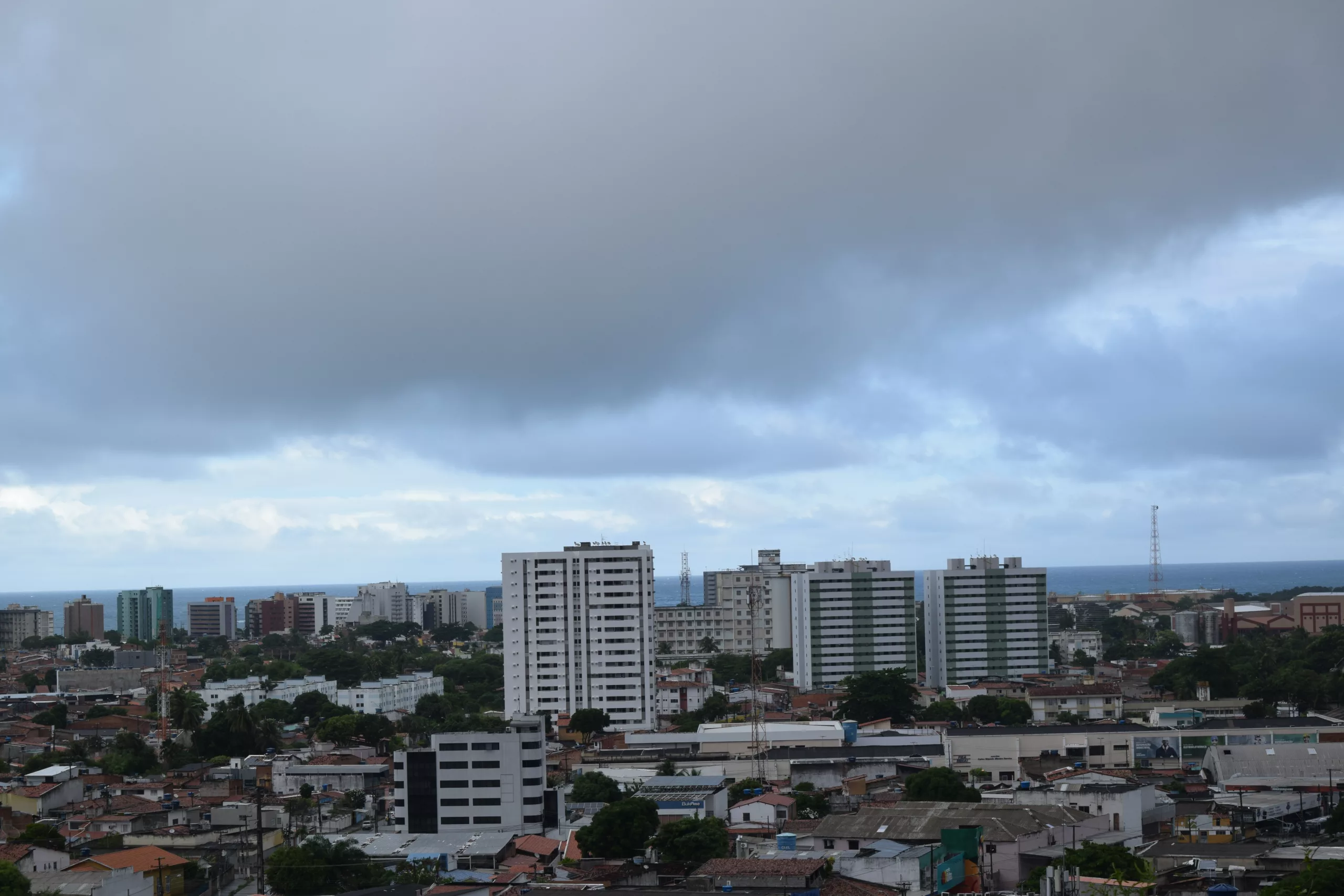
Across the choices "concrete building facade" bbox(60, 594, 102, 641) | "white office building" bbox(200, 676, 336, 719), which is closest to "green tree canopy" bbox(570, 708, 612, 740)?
"white office building" bbox(200, 676, 336, 719)

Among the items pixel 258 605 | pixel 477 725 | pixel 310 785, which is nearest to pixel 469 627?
pixel 258 605

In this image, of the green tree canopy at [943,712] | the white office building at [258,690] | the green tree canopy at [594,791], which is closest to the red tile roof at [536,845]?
the green tree canopy at [594,791]

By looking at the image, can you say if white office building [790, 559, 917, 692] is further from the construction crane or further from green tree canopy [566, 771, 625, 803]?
green tree canopy [566, 771, 625, 803]

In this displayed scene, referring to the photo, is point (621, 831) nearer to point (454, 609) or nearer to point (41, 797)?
point (41, 797)

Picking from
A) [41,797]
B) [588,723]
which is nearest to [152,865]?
[41,797]

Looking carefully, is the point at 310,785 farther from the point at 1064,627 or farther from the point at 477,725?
the point at 1064,627

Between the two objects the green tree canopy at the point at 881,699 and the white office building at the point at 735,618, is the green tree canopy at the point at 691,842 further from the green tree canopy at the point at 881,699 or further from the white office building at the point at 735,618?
the white office building at the point at 735,618
